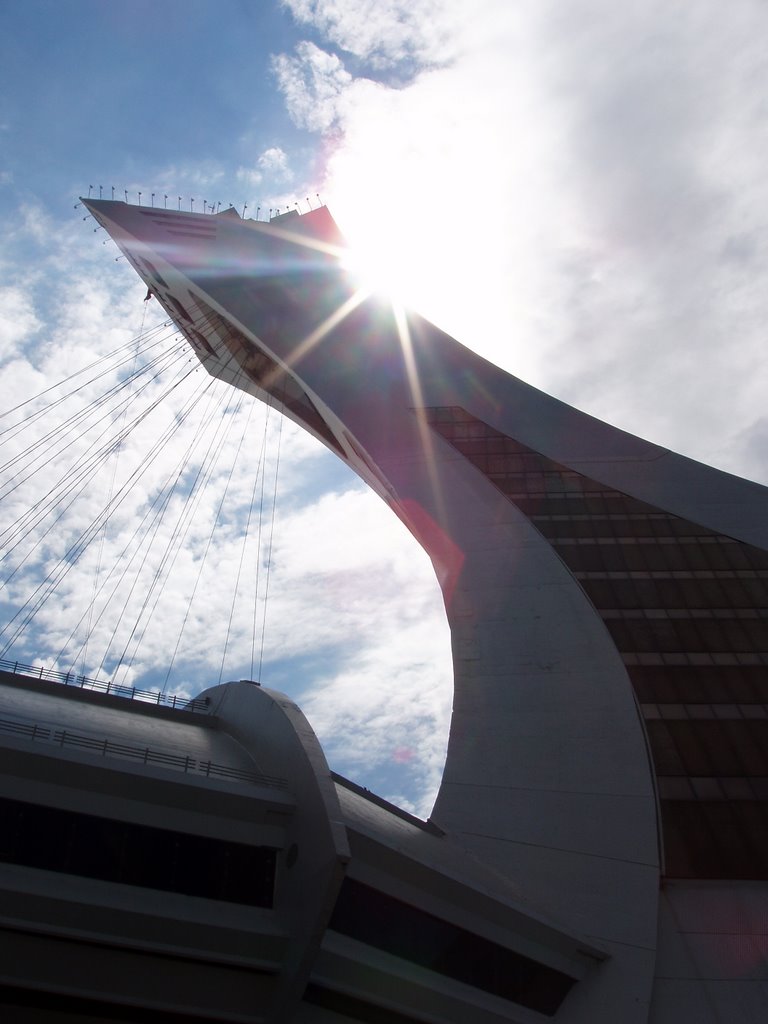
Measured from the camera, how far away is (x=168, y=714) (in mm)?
21047

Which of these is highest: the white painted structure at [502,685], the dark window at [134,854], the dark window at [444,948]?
the white painted structure at [502,685]

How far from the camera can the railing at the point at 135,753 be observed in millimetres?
15156

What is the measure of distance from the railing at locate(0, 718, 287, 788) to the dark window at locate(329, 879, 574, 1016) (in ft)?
9.10

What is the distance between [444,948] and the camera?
16.7m

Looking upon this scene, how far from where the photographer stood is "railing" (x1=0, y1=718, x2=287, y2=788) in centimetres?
1516

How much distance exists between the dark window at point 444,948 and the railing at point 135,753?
2773 mm

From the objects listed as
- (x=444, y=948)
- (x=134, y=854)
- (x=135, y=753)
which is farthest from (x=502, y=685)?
(x=134, y=854)

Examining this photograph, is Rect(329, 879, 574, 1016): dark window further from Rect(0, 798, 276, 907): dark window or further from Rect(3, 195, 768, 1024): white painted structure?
Rect(0, 798, 276, 907): dark window

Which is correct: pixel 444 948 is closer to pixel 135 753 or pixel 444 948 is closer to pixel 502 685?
pixel 135 753

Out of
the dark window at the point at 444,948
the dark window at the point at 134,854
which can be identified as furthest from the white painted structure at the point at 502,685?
the dark window at the point at 134,854

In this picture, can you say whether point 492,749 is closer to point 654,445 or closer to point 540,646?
point 540,646

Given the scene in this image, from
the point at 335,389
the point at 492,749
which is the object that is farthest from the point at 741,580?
the point at 335,389

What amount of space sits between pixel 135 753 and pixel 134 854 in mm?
1884

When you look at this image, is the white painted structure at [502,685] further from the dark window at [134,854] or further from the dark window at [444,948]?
the dark window at [134,854]
